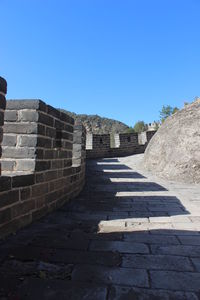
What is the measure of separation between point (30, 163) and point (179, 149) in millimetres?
5381

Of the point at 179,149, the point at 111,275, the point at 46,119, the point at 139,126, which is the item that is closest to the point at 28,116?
the point at 46,119

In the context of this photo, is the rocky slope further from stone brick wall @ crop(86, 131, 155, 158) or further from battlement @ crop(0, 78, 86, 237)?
stone brick wall @ crop(86, 131, 155, 158)

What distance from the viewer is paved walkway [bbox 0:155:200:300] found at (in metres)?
1.84

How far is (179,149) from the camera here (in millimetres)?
7926

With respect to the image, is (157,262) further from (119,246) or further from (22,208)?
(22,208)

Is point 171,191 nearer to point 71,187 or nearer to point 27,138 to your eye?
point 71,187

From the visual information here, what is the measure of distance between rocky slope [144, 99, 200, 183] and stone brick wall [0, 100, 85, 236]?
410cm

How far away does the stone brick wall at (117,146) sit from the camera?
49.2ft

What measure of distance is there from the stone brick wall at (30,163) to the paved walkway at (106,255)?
205mm

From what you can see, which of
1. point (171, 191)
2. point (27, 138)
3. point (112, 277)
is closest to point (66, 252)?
point (112, 277)

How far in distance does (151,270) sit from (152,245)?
1.81 ft

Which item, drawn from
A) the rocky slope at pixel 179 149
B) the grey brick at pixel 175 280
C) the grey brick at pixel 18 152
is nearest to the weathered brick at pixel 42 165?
the grey brick at pixel 18 152

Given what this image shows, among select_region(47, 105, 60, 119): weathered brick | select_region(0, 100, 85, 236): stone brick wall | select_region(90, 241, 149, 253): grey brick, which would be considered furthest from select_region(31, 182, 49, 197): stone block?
select_region(90, 241, 149, 253): grey brick

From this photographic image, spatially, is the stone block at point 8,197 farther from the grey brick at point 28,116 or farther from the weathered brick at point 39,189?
the grey brick at point 28,116
